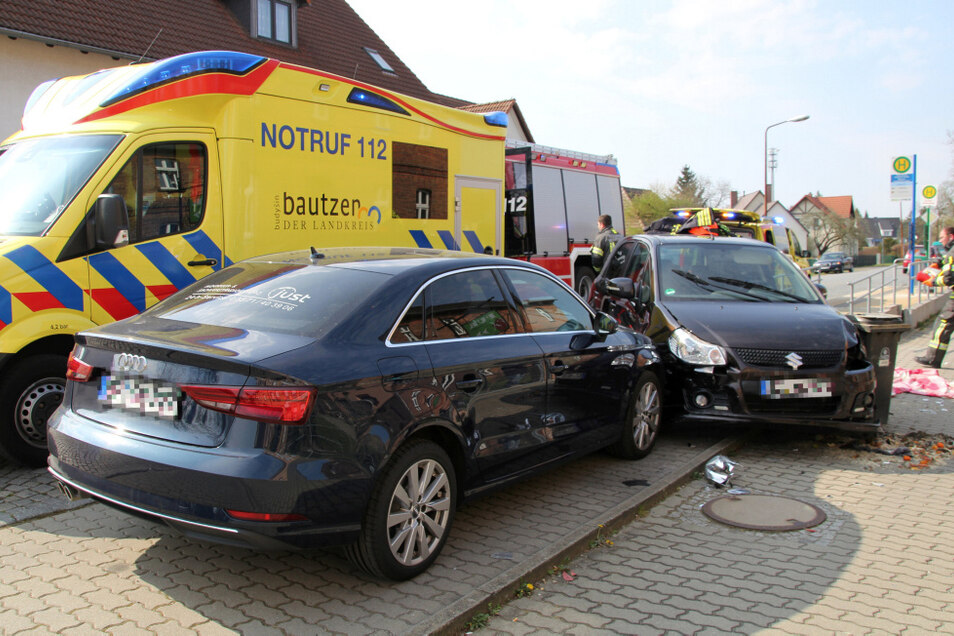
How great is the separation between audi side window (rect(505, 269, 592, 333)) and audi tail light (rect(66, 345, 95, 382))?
7.92 ft

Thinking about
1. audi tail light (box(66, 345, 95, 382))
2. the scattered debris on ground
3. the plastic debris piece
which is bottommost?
the scattered debris on ground

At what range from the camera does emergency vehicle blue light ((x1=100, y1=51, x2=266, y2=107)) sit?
588cm

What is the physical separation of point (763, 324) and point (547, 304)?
2.33 meters

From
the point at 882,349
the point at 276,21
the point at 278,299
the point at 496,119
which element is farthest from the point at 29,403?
the point at 276,21

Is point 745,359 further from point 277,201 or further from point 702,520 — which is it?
point 277,201

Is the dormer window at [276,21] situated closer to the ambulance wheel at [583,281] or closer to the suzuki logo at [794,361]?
the ambulance wheel at [583,281]

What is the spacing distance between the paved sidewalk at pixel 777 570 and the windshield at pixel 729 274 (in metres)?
1.81

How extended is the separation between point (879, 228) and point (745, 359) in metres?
136

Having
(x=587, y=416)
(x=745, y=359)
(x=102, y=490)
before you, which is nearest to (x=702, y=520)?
(x=587, y=416)

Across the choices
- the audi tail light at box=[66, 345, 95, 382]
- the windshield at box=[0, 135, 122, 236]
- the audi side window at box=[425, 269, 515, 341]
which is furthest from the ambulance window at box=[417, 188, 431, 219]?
the audi tail light at box=[66, 345, 95, 382]

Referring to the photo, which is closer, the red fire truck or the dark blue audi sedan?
the dark blue audi sedan

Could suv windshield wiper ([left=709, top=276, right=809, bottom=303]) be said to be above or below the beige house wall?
below

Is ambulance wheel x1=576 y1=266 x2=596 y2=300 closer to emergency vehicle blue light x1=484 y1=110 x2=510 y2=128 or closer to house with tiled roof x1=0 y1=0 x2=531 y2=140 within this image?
emergency vehicle blue light x1=484 y1=110 x2=510 y2=128

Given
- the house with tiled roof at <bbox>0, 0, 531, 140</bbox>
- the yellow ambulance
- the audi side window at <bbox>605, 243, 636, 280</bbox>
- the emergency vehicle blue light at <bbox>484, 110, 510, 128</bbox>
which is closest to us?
the yellow ambulance
